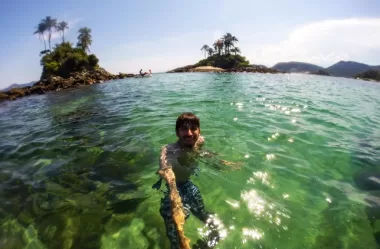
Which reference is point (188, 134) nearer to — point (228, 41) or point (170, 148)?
point (170, 148)

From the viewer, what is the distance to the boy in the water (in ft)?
13.2

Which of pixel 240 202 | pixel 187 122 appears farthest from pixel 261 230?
pixel 187 122

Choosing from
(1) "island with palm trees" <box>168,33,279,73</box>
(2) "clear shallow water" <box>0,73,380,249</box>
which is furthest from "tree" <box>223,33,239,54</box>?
(2) "clear shallow water" <box>0,73,380,249</box>

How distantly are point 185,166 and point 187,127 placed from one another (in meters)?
0.92

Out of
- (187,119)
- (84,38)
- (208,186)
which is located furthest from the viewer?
(84,38)

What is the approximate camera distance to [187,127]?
190 inches

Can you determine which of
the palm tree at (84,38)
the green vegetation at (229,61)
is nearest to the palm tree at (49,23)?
the palm tree at (84,38)

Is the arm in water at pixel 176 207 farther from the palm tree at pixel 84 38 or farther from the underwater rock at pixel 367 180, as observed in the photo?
the palm tree at pixel 84 38

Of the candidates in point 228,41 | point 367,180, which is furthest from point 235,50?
point 367,180

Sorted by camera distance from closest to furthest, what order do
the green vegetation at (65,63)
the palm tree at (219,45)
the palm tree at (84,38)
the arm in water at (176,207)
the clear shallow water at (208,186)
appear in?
the arm in water at (176,207), the clear shallow water at (208,186), the green vegetation at (65,63), the palm tree at (84,38), the palm tree at (219,45)

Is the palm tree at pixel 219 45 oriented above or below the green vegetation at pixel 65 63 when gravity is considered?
above

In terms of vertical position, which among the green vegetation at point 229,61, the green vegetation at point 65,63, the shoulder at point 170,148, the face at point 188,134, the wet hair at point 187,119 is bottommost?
the shoulder at point 170,148

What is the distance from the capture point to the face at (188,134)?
484cm

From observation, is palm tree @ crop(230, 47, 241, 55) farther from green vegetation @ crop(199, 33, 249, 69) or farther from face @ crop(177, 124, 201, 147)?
face @ crop(177, 124, 201, 147)
